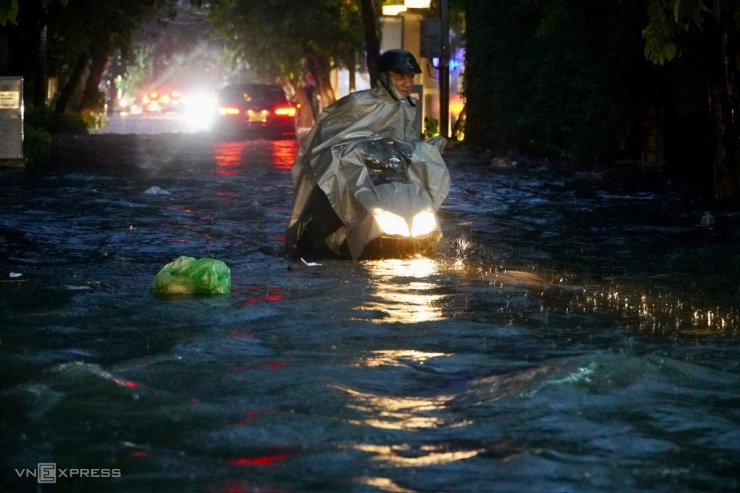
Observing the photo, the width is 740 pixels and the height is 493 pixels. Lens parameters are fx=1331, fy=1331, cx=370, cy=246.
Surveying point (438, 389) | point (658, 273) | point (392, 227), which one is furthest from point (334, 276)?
point (438, 389)

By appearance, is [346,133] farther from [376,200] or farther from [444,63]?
[444,63]

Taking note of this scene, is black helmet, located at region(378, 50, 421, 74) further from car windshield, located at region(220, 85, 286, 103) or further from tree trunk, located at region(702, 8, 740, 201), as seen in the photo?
car windshield, located at region(220, 85, 286, 103)

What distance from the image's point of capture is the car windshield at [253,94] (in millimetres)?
38344

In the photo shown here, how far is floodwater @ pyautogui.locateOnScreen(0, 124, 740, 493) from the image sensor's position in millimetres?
4848

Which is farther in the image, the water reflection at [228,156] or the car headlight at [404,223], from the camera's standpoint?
the water reflection at [228,156]

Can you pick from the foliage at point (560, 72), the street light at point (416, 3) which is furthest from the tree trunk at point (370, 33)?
the foliage at point (560, 72)

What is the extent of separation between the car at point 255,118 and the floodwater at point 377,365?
24.3 meters

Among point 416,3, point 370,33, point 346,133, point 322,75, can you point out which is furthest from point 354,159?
point 322,75

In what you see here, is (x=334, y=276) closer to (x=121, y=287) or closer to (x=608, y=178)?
(x=121, y=287)

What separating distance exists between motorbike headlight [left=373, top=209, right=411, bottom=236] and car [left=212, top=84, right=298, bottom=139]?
2665 centimetres

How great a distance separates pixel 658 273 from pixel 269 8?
122 feet

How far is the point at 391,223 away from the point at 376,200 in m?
0.24

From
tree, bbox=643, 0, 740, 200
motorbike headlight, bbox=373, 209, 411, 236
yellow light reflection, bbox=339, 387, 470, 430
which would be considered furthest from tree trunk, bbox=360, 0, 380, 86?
yellow light reflection, bbox=339, 387, 470, 430

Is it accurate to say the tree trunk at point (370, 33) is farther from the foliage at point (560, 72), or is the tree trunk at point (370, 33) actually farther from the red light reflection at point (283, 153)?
the foliage at point (560, 72)
